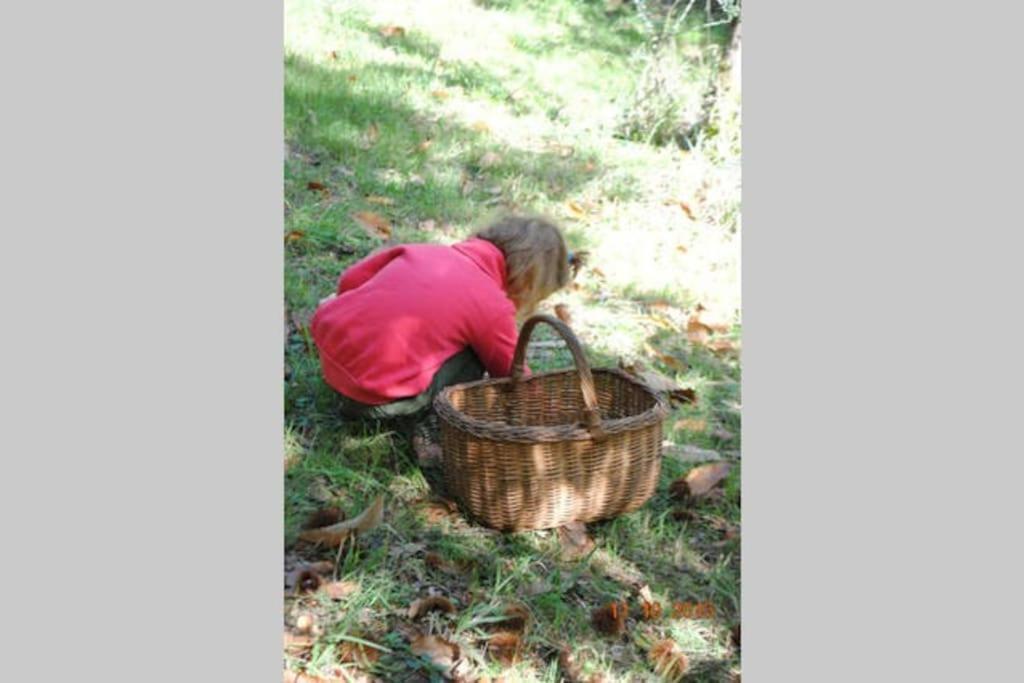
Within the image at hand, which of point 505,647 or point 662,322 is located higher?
point 662,322

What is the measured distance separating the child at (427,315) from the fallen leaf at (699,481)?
464 millimetres

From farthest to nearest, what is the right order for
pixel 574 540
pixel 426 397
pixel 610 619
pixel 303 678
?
pixel 426 397, pixel 574 540, pixel 610 619, pixel 303 678

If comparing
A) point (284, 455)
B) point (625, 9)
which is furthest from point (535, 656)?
point (625, 9)

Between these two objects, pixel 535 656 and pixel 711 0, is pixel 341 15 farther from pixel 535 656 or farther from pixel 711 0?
pixel 535 656

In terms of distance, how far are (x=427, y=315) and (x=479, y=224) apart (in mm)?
252

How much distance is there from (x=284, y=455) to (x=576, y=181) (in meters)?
0.89

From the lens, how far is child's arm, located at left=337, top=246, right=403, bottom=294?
2.70 m

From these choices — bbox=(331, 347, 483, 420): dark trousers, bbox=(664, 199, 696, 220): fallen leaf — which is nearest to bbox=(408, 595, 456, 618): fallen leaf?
bbox=(331, 347, 483, 420): dark trousers

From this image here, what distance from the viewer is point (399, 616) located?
2381 millimetres

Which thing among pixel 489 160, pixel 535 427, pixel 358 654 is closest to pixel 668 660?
pixel 535 427

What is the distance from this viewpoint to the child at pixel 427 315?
2656 mm

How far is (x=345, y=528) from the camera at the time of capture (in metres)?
2.43

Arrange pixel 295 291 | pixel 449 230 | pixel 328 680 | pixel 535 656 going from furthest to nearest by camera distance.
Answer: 1. pixel 449 230
2. pixel 295 291
3. pixel 535 656
4. pixel 328 680

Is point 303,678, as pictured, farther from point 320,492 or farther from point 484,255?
point 484,255
